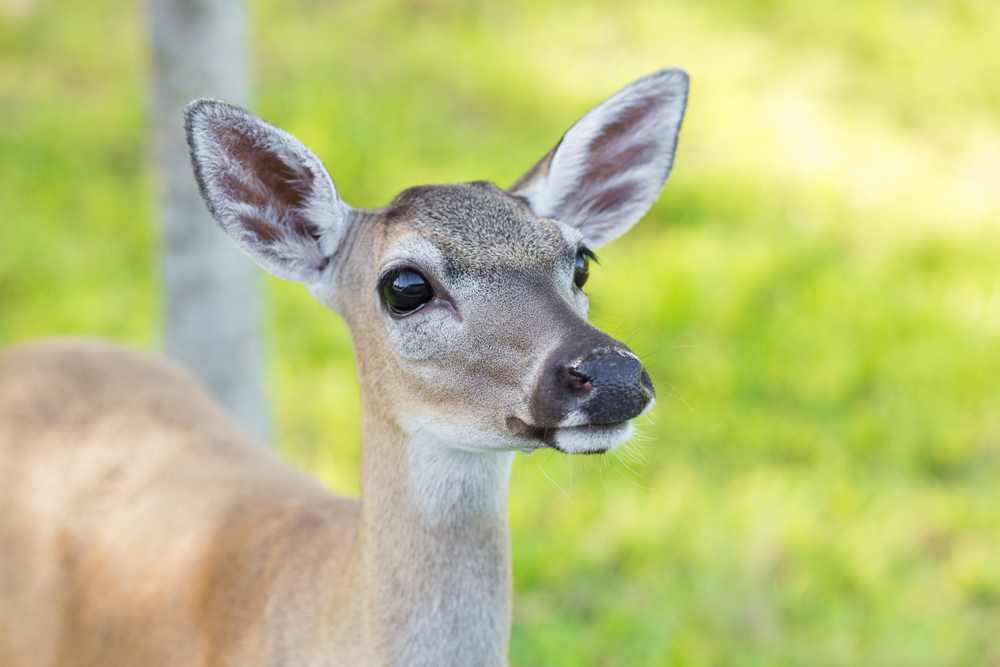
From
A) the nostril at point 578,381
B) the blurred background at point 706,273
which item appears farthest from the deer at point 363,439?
the blurred background at point 706,273

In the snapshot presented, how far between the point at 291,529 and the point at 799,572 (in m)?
2.29

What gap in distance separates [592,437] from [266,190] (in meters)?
1.13

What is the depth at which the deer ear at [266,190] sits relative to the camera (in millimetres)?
2246

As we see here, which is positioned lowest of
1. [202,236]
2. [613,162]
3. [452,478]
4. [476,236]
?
[452,478]

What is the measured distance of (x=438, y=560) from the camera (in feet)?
7.32

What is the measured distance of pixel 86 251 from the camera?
18.3 feet

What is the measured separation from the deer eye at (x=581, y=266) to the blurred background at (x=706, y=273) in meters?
0.43

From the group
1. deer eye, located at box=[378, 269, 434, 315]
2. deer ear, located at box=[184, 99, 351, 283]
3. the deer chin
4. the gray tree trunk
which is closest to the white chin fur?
the deer chin

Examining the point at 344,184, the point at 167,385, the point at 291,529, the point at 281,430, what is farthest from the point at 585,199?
the point at 344,184

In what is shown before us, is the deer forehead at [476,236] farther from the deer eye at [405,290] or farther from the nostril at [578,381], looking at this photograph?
the nostril at [578,381]

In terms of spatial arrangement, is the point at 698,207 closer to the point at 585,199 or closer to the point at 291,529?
the point at 585,199

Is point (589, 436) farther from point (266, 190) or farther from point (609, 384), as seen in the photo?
point (266, 190)

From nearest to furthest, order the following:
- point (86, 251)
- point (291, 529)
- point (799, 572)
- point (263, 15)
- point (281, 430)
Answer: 1. point (291, 529)
2. point (799, 572)
3. point (281, 430)
4. point (86, 251)
5. point (263, 15)

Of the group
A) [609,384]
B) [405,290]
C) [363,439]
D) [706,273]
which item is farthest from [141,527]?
[706,273]
